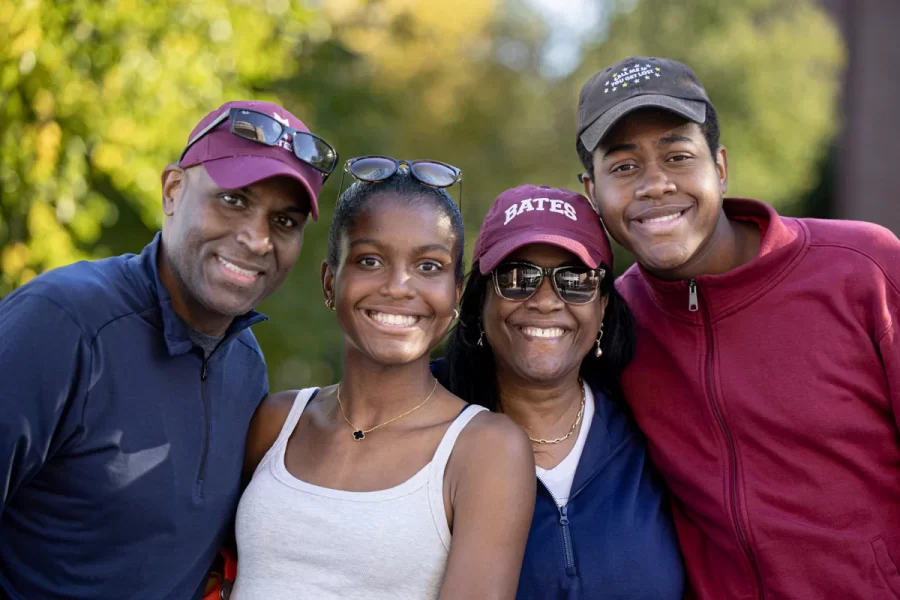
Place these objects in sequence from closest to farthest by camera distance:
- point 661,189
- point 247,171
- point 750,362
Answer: point 247,171 < point 750,362 < point 661,189

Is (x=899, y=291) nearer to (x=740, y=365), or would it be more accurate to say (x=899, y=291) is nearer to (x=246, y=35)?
(x=740, y=365)

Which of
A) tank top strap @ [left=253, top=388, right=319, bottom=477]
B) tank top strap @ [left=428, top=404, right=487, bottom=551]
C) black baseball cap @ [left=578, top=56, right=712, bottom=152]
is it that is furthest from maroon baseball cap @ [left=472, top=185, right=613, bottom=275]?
tank top strap @ [left=253, top=388, right=319, bottom=477]

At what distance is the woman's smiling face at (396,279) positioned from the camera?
10.1 ft

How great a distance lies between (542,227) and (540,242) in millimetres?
89

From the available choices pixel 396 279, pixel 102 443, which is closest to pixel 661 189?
pixel 396 279

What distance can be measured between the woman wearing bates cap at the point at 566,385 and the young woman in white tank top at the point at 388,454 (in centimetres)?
35

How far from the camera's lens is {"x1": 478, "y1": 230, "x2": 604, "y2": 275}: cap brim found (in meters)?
3.39

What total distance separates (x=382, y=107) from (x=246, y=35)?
3.42m

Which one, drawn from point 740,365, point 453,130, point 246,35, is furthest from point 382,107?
point 453,130

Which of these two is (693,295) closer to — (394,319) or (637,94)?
(637,94)

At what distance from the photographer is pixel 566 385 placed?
3.62 metres

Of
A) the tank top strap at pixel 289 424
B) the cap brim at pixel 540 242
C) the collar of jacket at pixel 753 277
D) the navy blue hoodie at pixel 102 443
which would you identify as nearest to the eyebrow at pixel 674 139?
the collar of jacket at pixel 753 277

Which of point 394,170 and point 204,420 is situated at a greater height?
point 394,170

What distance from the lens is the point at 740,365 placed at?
330 cm
